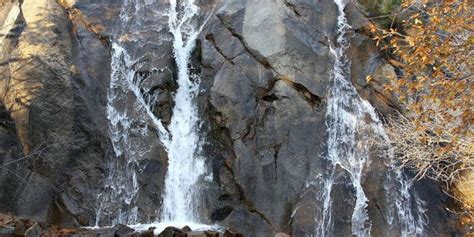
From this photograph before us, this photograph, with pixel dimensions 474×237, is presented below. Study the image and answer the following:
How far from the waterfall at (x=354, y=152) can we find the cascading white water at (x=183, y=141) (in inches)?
147

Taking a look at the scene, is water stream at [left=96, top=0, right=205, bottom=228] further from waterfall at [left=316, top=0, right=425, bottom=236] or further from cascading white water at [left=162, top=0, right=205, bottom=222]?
waterfall at [left=316, top=0, right=425, bottom=236]

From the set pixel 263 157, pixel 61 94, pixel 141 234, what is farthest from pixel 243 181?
pixel 61 94

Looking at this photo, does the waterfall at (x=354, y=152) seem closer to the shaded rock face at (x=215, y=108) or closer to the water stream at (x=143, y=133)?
the shaded rock face at (x=215, y=108)

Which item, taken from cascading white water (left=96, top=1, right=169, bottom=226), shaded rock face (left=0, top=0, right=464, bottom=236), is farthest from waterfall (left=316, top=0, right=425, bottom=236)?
cascading white water (left=96, top=1, right=169, bottom=226)

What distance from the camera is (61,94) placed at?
1472 cm

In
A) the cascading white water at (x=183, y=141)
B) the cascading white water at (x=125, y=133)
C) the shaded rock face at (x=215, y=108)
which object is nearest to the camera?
the shaded rock face at (x=215, y=108)

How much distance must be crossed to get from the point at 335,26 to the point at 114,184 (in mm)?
8317

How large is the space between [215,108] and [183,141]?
138 cm

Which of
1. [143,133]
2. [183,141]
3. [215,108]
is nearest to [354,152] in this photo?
[215,108]

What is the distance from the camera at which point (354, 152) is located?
48.5 feet

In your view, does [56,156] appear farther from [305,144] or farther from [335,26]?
[335,26]

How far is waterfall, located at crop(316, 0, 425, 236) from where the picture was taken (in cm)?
1414

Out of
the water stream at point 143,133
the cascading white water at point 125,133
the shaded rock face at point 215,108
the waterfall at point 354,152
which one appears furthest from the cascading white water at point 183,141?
the waterfall at point 354,152

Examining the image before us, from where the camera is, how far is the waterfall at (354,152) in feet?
46.4
